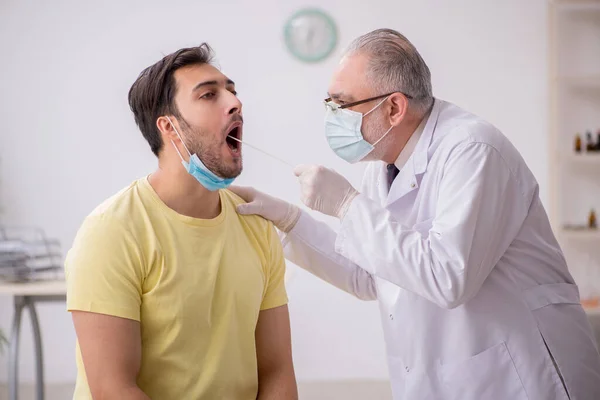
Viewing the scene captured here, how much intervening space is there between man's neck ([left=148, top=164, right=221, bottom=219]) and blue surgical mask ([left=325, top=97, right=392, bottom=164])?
1.17ft

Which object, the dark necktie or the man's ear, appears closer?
the man's ear

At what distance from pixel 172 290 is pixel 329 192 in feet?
1.37

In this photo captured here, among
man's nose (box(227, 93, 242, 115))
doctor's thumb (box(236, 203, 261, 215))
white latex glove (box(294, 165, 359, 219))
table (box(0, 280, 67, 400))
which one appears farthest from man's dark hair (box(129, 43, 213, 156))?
table (box(0, 280, 67, 400))

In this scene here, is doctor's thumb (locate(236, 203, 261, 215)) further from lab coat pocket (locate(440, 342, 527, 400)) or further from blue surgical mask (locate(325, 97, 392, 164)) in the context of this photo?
lab coat pocket (locate(440, 342, 527, 400))

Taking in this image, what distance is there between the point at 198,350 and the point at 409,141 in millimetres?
686

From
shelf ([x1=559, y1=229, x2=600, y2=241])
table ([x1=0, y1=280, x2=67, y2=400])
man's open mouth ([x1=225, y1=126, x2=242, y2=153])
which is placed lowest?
shelf ([x1=559, y1=229, x2=600, y2=241])

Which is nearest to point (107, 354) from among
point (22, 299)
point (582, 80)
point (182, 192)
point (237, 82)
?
point (182, 192)

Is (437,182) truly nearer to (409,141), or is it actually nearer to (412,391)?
(409,141)

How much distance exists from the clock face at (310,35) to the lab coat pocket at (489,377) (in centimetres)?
241

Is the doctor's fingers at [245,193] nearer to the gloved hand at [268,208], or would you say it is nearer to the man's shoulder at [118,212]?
the gloved hand at [268,208]

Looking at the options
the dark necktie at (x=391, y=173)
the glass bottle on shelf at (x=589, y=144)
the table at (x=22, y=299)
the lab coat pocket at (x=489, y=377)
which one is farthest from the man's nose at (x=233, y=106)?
the glass bottle on shelf at (x=589, y=144)

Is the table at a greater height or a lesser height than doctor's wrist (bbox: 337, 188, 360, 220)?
lesser

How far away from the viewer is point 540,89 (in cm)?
376

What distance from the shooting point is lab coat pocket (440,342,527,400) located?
1.55 metres
